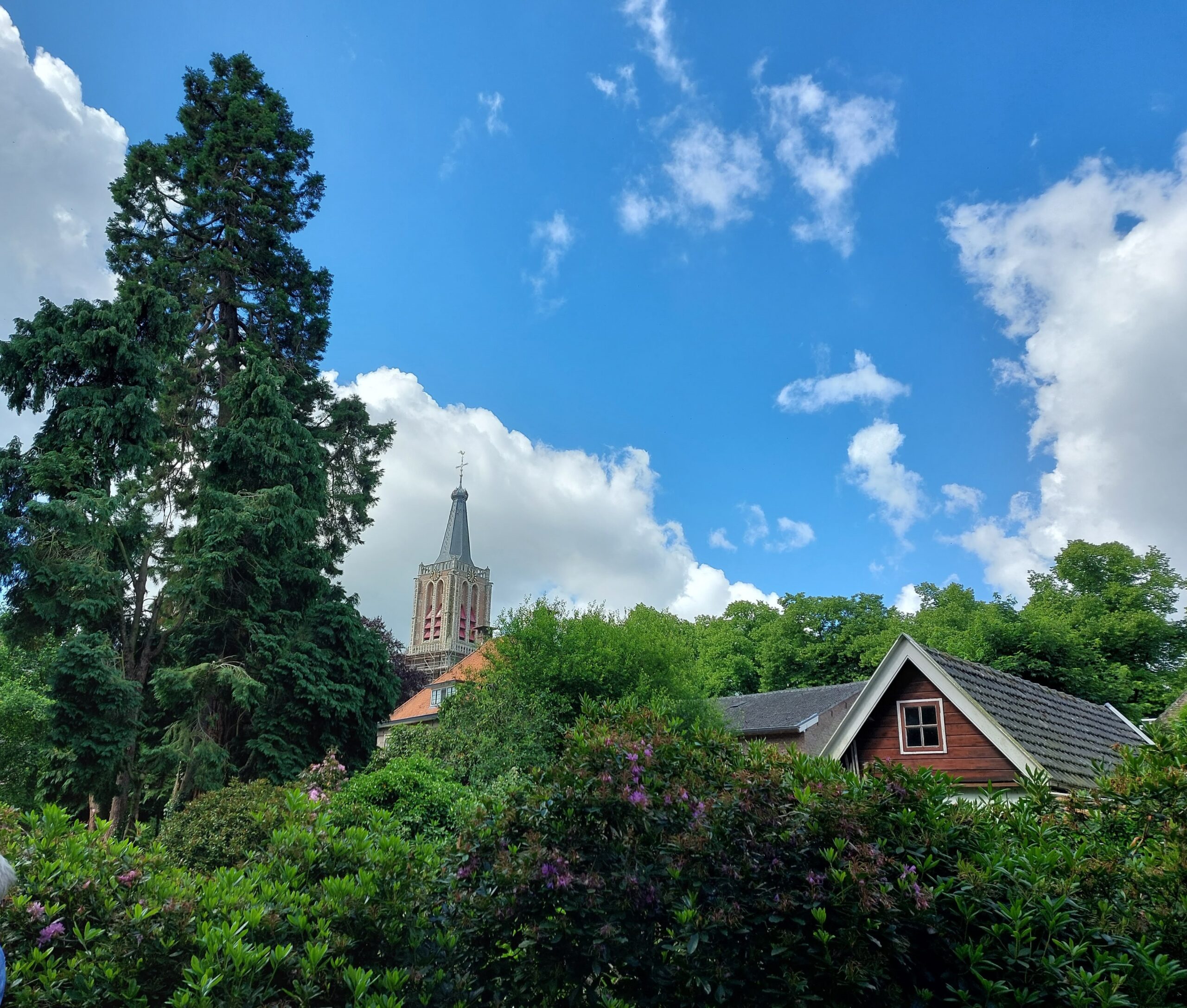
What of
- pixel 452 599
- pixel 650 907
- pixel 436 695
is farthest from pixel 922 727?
pixel 452 599

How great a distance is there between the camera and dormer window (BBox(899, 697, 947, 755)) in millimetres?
13703

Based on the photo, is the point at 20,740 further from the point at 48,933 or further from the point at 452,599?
the point at 452,599

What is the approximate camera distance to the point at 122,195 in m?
23.4

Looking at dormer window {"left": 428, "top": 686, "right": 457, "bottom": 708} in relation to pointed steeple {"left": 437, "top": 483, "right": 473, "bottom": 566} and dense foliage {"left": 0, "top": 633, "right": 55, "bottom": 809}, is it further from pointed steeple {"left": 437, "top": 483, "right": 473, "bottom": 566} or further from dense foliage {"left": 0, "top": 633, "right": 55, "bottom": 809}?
pointed steeple {"left": 437, "top": 483, "right": 473, "bottom": 566}

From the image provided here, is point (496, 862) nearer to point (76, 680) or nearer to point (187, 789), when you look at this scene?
point (76, 680)

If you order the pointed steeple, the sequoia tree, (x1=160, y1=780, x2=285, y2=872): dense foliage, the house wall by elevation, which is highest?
the pointed steeple

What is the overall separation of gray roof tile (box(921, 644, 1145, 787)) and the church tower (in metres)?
73.1

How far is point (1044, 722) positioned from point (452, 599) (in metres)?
77.3

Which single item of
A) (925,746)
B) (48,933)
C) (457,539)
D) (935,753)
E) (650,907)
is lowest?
(48,933)

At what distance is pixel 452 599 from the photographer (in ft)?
286

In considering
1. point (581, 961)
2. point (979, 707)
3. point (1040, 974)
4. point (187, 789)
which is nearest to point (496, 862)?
point (581, 961)

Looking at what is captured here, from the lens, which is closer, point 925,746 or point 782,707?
point 925,746

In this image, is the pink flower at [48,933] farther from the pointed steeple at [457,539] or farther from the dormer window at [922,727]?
the pointed steeple at [457,539]

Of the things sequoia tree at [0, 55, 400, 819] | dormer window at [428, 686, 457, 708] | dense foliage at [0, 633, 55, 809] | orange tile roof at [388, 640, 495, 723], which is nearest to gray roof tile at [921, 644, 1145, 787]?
sequoia tree at [0, 55, 400, 819]
